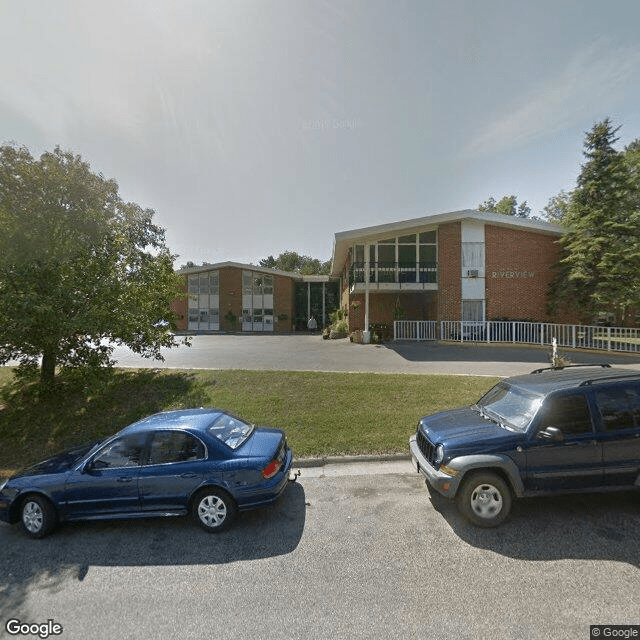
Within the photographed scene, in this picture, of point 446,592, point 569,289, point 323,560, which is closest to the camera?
point 446,592

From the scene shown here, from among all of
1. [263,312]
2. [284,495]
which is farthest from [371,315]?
[284,495]

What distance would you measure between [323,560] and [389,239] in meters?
17.3

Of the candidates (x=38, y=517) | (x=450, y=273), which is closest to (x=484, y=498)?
(x=38, y=517)

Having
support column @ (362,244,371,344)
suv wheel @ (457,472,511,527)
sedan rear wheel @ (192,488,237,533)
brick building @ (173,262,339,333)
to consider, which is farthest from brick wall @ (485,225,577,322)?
brick building @ (173,262,339,333)

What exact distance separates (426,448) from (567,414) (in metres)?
1.64

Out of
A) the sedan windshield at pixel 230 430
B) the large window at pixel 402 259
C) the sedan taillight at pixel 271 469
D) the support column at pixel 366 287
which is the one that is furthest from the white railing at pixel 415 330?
the sedan taillight at pixel 271 469

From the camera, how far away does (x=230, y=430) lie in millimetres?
4473

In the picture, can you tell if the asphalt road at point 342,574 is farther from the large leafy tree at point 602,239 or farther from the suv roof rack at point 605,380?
the large leafy tree at point 602,239

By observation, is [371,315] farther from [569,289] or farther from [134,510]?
[134,510]

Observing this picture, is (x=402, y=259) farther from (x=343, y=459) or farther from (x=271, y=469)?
(x=271, y=469)

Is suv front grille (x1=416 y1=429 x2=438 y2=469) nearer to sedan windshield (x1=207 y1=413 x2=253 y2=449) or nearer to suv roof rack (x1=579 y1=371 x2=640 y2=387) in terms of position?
suv roof rack (x1=579 y1=371 x2=640 y2=387)

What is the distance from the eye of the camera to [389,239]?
18.7 meters

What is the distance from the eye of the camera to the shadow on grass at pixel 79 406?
7.21 meters

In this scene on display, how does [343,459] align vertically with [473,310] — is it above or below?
below
